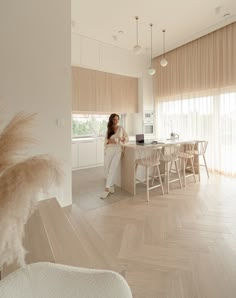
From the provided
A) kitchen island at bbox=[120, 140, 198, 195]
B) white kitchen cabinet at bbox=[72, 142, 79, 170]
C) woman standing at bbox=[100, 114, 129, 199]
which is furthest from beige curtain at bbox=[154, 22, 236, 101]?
white kitchen cabinet at bbox=[72, 142, 79, 170]

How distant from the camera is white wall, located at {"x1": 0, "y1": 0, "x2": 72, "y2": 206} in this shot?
99.5 inches

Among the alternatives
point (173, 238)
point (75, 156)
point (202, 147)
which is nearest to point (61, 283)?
point (173, 238)

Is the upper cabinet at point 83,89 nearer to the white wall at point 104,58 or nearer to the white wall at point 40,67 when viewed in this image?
the white wall at point 104,58

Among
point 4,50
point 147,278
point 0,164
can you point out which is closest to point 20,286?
point 0,164

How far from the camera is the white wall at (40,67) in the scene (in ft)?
8.29

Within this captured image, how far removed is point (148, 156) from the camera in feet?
14.0

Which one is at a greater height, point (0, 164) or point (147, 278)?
point (0, 164)

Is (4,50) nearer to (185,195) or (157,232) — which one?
(157,232)

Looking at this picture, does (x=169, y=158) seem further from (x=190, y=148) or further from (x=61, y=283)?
(x=61, y=283)

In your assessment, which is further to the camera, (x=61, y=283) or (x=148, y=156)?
(x=148, y=156)

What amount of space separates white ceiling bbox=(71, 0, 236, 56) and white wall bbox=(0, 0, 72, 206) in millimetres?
1492

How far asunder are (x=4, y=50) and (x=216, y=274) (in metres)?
3.26

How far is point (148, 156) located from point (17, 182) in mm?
3779

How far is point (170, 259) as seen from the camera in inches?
80.4
